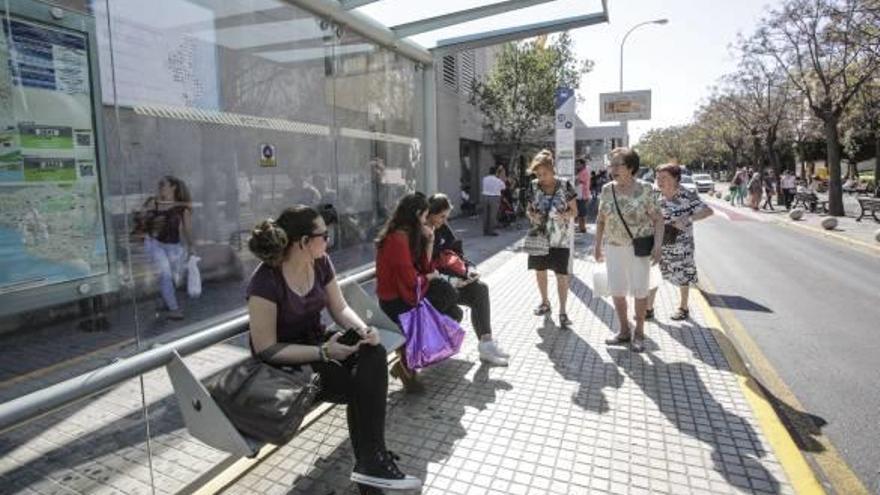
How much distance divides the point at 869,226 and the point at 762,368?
14.2m

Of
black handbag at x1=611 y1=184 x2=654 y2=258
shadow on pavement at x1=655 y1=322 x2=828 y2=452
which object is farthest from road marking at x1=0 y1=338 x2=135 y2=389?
shadow on pavement at x1=655 y1=322 x2=828 y2=452

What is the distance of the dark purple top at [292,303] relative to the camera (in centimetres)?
286

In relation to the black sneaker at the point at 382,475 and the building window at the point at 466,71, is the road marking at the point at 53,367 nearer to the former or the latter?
the black sneaker at the point at 382,475

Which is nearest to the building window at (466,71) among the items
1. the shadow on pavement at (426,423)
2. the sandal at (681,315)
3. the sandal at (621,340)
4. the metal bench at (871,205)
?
the metal bench at (871,205)

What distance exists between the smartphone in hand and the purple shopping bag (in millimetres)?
1008

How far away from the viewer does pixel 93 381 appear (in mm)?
2104

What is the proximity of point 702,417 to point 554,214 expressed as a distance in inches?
98.8

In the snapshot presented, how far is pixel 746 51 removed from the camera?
20.6 meters

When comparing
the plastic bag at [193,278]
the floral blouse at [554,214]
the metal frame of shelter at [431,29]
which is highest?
the metal frame of shelter at [431,29]

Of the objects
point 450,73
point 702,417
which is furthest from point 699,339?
point 450,73

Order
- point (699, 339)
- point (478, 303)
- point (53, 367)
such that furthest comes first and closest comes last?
point (699, 339), point (478, 303), point (53, 367)

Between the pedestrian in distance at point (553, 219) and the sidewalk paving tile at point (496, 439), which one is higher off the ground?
the pedestrian in distance at point (553, 219)

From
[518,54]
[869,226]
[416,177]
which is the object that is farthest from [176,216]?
[869,226]

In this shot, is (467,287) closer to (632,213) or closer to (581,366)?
(581,366)
